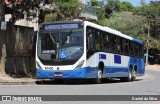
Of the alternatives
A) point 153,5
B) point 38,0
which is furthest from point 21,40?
point 153,5

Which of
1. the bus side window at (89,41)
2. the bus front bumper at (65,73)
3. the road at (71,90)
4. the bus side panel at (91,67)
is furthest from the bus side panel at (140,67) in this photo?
the bus front bumper at (65,73)

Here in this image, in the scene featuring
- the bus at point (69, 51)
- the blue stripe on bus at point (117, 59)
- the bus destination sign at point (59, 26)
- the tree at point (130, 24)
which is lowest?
the tree at point (130, 24)

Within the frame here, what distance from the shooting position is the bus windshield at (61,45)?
882 inches

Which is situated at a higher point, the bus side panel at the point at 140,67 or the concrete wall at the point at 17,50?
the concrete wall at the point at 17,50

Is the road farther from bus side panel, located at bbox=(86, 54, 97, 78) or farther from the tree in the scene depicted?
the tree

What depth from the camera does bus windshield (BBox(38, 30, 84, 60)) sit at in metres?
22.4

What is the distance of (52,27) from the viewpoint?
75.7 ft

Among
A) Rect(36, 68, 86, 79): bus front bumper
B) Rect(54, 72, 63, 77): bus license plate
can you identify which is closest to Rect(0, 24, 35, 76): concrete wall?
Rect(36, 68, 86, 79): bus front bumper

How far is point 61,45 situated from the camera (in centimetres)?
2255

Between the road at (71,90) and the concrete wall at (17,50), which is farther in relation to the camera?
the concrete wall at (17,50)

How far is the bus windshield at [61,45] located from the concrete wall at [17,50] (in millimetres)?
3865

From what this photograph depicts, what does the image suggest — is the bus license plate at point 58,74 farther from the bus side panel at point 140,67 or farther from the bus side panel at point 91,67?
the bus side panel at point 140,67

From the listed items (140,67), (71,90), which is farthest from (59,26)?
(140,67)

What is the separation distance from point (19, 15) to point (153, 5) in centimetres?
6170
